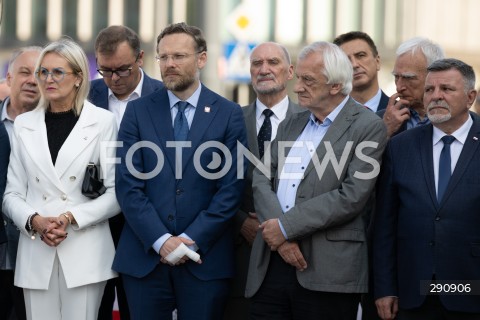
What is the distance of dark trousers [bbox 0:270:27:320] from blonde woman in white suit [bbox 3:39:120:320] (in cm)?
49

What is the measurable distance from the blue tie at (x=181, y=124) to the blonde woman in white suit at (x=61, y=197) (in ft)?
1.46

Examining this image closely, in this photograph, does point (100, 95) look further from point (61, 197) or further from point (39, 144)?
point (61, 197)

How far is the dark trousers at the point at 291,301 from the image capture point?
21.7 ft

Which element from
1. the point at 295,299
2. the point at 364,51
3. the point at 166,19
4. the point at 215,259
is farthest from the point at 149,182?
the point at 166,19

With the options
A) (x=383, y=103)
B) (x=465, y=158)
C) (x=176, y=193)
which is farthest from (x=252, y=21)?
(x=465, y=158)

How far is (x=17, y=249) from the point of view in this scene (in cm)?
738

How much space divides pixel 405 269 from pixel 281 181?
0.97 m

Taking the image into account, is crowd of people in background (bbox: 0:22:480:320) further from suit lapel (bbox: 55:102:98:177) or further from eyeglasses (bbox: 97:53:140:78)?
eyeglasses (bbox: 97:53:140:78)

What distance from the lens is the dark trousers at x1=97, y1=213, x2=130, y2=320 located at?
741cm

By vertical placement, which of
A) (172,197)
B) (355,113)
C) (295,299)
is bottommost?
(295,299)

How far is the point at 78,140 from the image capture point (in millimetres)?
7070

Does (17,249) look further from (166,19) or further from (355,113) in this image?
(166,19)

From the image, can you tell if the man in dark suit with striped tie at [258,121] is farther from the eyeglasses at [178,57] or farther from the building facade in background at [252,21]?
the building facade in background at [252,21]

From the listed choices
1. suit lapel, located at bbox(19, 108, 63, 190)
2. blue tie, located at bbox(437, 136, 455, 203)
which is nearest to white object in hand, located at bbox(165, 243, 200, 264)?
suit lapel, located at bbox(19, 108, 63, 190)
